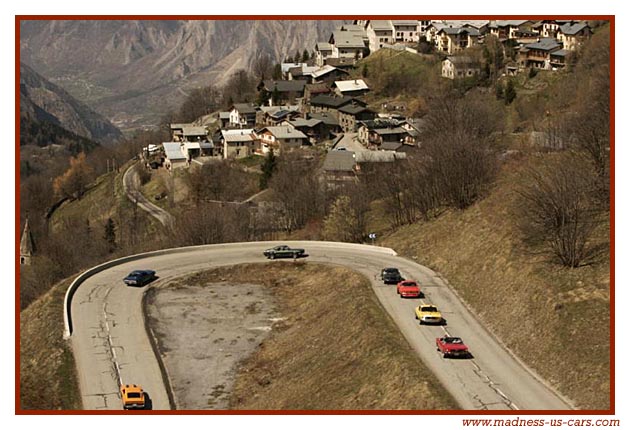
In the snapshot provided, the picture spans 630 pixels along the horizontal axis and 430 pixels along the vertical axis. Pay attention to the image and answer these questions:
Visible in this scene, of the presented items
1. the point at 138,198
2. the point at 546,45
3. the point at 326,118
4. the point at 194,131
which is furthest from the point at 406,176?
the point at 194,131

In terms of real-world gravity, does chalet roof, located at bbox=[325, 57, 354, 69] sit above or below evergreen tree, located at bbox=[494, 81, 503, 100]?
above

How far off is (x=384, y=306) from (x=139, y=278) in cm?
1485

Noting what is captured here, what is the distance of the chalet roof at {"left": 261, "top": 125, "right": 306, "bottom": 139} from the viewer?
104875 mm

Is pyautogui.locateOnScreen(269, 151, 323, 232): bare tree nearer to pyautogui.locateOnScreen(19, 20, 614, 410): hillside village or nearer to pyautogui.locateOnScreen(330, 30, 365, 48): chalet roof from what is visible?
pyautogui.locateOnScreen(19, 20, 614, 410): hillside village

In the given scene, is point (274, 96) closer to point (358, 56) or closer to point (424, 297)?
point (358, 56)

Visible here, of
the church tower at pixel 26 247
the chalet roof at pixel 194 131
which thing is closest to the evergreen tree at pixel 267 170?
the church tower at pixel 26 247

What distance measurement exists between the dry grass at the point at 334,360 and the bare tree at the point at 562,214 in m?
9.09

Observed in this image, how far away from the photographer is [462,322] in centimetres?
3994

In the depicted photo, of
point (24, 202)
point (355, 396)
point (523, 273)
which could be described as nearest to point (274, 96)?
point (24, 202)

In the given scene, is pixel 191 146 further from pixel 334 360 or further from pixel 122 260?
pixel 334 360

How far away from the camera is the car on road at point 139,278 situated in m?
48.3

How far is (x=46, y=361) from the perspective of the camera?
39156 mm

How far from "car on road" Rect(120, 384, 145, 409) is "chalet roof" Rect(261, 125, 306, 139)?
237ft

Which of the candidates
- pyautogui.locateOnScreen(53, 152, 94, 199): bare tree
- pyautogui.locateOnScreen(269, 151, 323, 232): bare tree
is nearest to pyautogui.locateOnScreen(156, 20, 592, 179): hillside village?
pyautogui.locateOnScreen(269, 151, 323, 232): bare tree
